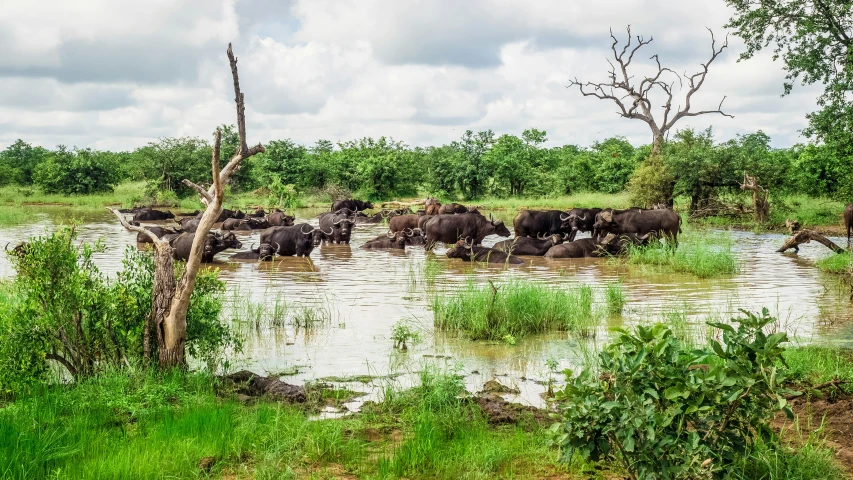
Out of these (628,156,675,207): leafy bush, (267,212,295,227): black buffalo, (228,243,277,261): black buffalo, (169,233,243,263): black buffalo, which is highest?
(628,156,675,207): leafy bush

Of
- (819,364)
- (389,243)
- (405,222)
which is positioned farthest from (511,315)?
(405,222)

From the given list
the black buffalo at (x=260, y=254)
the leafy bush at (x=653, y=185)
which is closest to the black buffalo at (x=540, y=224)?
the leafy bush at (x=653, y=185)

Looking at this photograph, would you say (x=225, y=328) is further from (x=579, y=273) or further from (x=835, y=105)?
(x=835, y=105)

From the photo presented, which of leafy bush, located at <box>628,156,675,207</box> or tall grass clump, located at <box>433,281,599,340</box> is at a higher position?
leafy bush, located at <box>628,156,675,207</box>

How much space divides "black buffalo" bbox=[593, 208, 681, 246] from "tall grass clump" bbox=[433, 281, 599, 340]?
11660 mm

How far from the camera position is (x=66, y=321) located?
7.03m

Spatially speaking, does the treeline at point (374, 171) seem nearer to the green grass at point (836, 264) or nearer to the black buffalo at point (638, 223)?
the black buffalo at point (638, 223)

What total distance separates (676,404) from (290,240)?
15.8m

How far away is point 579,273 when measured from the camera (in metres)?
16.3

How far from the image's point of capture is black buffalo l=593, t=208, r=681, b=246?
2153cm

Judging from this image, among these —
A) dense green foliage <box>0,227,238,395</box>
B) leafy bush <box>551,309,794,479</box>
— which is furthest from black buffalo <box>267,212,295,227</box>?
leafy bush <box>551,309,794,479</box>

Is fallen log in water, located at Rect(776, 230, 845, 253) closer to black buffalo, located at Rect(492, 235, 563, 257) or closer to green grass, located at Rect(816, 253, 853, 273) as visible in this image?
green grass, located at Rect(816, 253, 853, 273)

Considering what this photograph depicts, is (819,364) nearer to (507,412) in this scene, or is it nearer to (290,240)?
(507,412)

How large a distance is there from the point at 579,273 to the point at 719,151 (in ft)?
52.0
